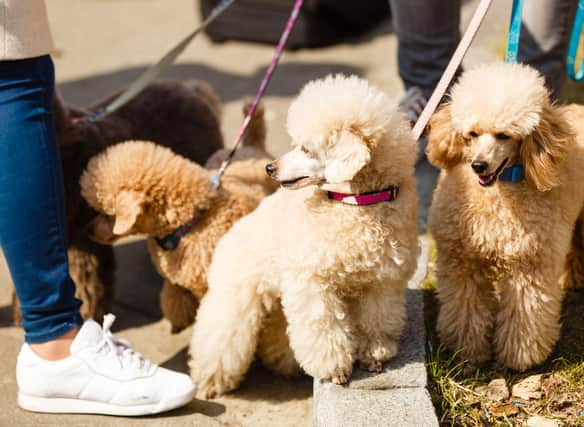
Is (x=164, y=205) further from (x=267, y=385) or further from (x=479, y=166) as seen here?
(x=479, y=166)

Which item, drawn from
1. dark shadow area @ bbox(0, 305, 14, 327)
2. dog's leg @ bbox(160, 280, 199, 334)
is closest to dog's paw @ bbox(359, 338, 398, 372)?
dog's leg @ bbox(160, 280, 199, 334)

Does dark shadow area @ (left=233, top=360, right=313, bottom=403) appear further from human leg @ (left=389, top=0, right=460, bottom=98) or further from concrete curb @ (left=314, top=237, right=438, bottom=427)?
human leg @ (left=389, top=0, right=460, bottom=98)

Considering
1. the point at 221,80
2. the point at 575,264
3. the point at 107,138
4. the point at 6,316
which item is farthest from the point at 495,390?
the point at 221,80

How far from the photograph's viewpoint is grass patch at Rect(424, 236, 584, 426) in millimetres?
1988

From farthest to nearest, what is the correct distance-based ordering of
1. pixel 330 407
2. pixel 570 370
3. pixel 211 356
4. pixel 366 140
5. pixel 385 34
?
pixel 385 34
pixel 211 356
pixel 570 370
pixel 330 407
pixel 366 140

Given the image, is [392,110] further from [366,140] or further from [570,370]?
[570,370]

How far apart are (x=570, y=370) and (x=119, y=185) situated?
1.64 meters

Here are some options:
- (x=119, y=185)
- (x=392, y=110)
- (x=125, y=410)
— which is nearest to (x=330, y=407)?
(x=125, y=410)

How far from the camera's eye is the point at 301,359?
204cm

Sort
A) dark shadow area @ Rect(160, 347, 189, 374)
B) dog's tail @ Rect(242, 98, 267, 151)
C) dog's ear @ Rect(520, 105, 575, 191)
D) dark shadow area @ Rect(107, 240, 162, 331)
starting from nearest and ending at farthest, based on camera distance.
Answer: dog's ear @ Rect(520, 105, 575, 191)
dark shadow area @ Rect(160, 347, 189, 374)
dark shadow area @ Rect(107, 240, 162, 331)
dog's tail @ Rect(242, 98, 267, 151)

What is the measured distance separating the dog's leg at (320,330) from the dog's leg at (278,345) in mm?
298

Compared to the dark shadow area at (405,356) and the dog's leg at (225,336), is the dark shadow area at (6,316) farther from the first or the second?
the dark shadow area at (405,356)

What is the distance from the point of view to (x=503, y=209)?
1.93 m

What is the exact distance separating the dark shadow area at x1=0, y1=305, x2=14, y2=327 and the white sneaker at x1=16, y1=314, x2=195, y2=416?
665 mm
